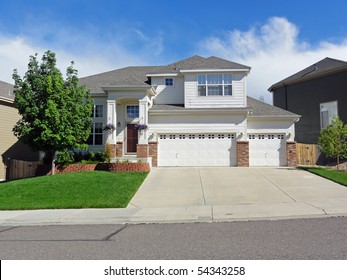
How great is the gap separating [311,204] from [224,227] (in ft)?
13.9

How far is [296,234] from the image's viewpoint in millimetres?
6973

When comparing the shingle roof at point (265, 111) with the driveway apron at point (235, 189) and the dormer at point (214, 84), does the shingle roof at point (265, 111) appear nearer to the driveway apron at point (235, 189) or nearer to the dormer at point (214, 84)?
the dormer at point (214, 84)

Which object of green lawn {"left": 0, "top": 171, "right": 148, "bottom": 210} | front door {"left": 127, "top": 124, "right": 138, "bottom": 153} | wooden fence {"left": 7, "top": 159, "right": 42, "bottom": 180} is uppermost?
front door {"left": 127, "top": 124, "right": 138, "bottom": 153}

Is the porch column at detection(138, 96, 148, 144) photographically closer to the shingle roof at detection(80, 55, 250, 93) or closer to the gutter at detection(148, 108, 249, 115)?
the gutter at detection(148, 108, 249, 115)

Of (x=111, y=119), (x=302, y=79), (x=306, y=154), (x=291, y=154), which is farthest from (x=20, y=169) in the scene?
(x=302, y=79)

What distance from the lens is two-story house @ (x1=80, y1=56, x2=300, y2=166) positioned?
2097 cm

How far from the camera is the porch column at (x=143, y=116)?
20219 mm

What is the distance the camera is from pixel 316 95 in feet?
89.1

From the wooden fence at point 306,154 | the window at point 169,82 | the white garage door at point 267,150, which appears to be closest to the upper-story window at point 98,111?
the window at point 169,82

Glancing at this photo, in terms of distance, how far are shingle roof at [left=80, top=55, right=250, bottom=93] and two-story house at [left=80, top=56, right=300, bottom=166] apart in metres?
0.14

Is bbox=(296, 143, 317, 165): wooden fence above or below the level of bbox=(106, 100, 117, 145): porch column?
below

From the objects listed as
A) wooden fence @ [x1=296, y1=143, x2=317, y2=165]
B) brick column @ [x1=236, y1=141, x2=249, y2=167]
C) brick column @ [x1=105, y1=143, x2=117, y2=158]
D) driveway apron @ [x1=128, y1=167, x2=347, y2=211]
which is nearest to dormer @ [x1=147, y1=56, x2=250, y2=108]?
brick column @ [x1=236, y1=141, x2=249, y2=167]

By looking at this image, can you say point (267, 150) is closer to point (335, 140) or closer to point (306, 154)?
point (306, 154)

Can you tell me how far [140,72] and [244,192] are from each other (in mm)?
16499
